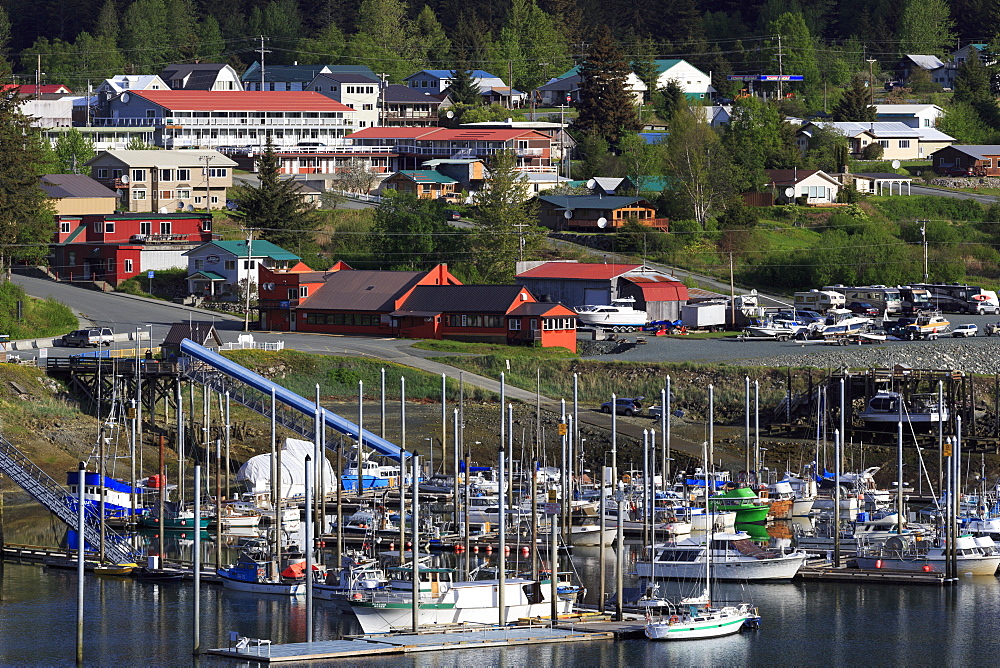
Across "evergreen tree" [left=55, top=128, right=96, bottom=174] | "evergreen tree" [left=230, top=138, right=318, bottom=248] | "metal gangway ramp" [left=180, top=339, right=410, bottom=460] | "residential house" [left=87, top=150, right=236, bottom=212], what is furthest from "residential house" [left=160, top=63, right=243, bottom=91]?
"metal gangway ramp" [left=180, top=339, right=410, bottom=460]

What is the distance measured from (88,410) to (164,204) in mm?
44262

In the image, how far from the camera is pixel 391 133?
13562 cm

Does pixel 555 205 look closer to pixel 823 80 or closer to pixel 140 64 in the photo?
pixel 823 80

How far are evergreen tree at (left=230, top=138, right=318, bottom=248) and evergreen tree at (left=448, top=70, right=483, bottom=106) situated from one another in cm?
4988

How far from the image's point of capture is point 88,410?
2719 inches

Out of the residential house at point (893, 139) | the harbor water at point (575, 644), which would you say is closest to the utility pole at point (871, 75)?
the residential house at point (893, 139)

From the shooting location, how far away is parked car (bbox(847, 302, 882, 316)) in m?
92.2

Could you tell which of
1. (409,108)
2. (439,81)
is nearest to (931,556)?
(409,108)

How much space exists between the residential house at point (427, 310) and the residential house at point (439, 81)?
7135 centimetres

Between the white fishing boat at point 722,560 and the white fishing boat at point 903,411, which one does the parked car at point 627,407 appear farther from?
the white fishing boat at point 722,560

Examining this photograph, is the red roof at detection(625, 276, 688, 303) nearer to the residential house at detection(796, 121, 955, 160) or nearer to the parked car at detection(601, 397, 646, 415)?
the parked car at detection(601, 397, 646, 415)

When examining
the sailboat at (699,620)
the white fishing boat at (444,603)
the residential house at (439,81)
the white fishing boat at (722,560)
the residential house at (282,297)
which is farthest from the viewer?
the residential house at (439,81)

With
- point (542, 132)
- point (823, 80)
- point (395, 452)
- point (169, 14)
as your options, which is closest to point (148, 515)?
point (395, 452)

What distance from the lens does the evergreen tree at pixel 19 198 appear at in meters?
91.2
